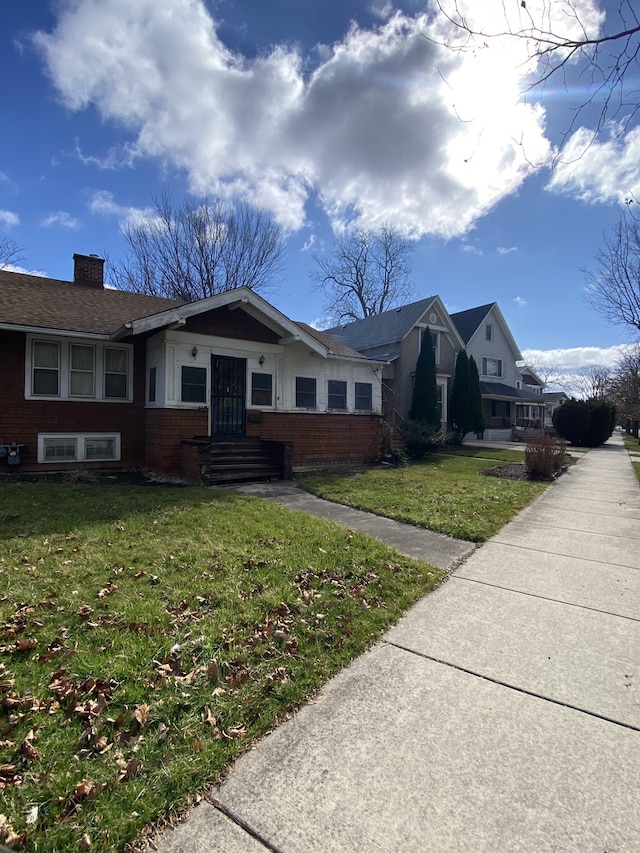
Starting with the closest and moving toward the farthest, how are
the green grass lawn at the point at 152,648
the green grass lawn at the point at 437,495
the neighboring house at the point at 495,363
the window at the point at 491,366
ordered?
1. the green grass lawn at the point at 152,648
2. the green grass lawn at the point at 437,495
3. the neighboring house at the point at 495,363
4. the window at the point at 491,366

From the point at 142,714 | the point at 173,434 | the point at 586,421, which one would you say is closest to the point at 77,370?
the point at 173,434

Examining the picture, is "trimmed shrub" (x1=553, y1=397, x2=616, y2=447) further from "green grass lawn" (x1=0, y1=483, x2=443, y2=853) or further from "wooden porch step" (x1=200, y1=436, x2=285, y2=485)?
"green grass lawn" (x1=0, y1=483, x2=443, y2=853)

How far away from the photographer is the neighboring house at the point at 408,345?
2353cm

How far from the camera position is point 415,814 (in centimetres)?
176

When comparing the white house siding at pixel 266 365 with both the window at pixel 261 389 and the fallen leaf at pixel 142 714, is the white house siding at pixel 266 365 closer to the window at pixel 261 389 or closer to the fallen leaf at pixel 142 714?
the window at pixel 261 389

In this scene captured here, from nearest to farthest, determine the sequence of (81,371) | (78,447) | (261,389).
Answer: (78,447), (81,371), (261,389)

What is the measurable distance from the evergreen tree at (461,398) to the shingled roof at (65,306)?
16.3 meters

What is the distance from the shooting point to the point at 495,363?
2995 cm

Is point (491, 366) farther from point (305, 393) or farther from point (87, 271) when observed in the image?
point (87, 271)

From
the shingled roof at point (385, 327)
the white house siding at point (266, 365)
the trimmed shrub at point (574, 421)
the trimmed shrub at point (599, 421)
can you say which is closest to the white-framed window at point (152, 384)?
the white house siding at point (266, 365)

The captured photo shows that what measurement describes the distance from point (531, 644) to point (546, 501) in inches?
250

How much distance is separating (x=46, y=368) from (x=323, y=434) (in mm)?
7513

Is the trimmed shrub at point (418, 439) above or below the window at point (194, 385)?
below

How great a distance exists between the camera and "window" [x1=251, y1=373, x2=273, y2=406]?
476 inches
